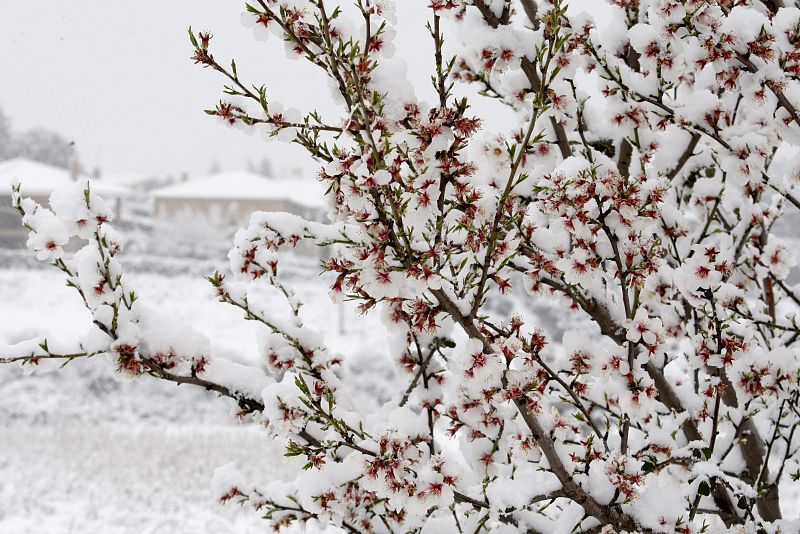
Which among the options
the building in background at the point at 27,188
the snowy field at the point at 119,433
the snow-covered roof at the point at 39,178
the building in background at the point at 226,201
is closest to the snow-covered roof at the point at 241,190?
the building in background at the point at 226,201

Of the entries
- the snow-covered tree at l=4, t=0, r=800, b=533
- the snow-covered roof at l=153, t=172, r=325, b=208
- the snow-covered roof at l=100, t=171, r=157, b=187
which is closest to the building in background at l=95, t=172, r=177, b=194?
the snow-covered roof at l=100, t=171, r=157, b=187

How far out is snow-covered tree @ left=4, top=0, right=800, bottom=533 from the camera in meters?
1.22

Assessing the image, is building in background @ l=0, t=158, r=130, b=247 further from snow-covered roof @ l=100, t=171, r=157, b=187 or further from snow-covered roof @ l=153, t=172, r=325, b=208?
snow-covered roof @ l=100, t=171, r=157, b=187

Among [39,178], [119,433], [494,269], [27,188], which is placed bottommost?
[494,269]

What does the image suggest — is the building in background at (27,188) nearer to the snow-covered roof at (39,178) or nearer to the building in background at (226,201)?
the snow-covered roof at (39,178)

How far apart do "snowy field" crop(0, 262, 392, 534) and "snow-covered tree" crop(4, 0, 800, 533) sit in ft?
0.87

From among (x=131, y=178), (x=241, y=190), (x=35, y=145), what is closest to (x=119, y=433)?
(x=241, y=190)

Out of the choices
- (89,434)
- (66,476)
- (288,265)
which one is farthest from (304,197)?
(66,476)

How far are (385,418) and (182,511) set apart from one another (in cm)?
492

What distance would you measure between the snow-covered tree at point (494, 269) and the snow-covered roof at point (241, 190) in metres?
28.0

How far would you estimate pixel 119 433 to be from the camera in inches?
373

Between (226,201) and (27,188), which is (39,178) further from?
(226,201)

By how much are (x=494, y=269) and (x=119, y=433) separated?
31.4 feet

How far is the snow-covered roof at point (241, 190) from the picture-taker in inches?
1216
